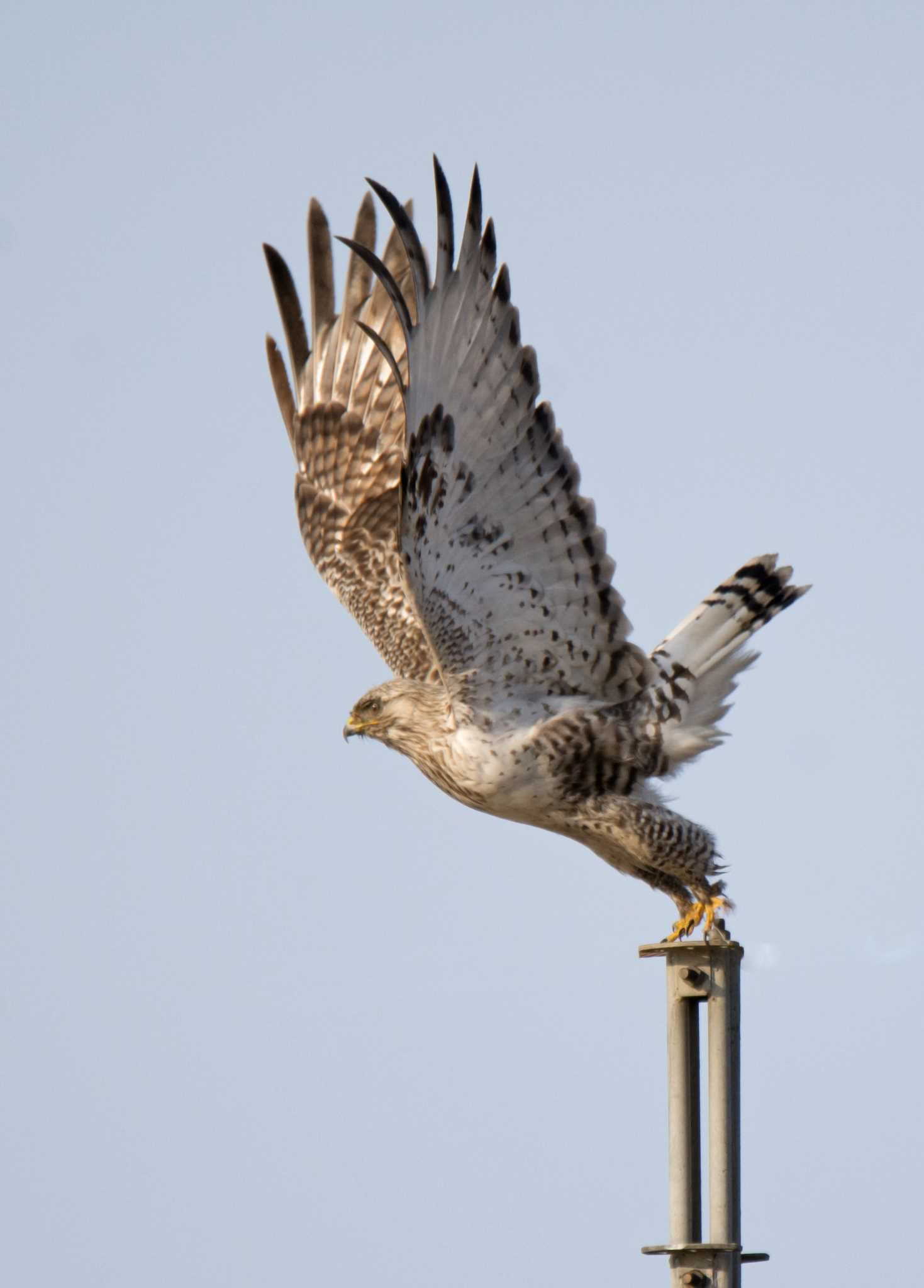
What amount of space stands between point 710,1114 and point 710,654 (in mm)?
2750

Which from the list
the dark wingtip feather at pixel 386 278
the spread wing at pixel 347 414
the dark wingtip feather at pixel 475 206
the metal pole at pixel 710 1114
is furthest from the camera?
the spread wing at pixel 347 414

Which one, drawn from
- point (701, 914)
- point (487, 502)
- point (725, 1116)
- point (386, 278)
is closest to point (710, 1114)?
point (725, 1116)

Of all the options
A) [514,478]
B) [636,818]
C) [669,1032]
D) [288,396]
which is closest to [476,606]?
[514,478]

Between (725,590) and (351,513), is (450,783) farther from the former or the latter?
(351,513)

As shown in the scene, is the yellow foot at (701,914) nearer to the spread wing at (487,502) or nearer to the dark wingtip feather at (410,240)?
Result: the spread wing at (487,502)

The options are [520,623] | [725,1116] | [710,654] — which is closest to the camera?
[725,1116]

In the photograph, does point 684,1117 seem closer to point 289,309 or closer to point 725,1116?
point 725,1116

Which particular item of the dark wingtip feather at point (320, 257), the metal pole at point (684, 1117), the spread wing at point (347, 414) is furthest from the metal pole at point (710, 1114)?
the dark wingtip feather at point (320, 257)

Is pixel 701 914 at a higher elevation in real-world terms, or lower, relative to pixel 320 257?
lower

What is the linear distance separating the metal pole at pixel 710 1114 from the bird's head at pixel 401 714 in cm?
219

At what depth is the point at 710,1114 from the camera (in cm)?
527

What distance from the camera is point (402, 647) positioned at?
29.3 feet

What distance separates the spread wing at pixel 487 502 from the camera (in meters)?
7.06

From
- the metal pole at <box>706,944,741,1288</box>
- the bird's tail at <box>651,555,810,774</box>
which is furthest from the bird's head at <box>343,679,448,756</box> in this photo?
the metal pole at <box>706,944,741,1288</box>
